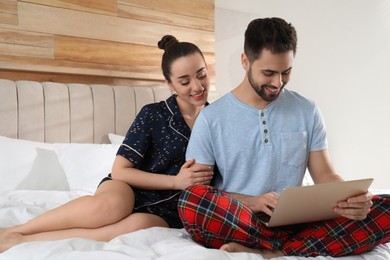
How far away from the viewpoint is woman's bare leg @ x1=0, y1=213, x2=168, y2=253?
1.71m

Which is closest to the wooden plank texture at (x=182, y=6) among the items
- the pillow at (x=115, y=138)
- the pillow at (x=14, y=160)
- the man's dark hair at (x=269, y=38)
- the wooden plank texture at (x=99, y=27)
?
the wooden plank texture at (x=99, y=27)

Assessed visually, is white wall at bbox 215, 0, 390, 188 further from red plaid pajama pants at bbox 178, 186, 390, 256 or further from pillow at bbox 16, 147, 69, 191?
red plaid pajama pants at bbox 178, 186, 390, 256

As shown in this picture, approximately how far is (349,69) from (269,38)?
2.48m

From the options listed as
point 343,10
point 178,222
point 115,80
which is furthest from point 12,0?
point 343,10

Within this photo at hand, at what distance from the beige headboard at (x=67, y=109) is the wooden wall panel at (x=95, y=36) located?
134 mm

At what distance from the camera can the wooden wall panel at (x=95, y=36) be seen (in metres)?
2.91

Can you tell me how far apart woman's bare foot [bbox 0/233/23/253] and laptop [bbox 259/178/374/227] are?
78 centimetres

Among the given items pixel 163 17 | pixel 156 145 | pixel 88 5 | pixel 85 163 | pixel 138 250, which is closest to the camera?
pixel 138 250

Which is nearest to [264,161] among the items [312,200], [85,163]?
[312,200]

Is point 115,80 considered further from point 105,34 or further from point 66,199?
point 66,199

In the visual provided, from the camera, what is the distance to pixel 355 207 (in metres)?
1.53

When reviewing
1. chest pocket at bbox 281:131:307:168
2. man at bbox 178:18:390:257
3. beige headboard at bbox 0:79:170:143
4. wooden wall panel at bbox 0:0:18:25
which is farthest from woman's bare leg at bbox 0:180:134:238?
wooden wall panel at bbox 0:0:18:25

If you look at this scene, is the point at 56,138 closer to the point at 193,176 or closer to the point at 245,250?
the point at 193,176

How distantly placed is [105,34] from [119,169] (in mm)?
1471
